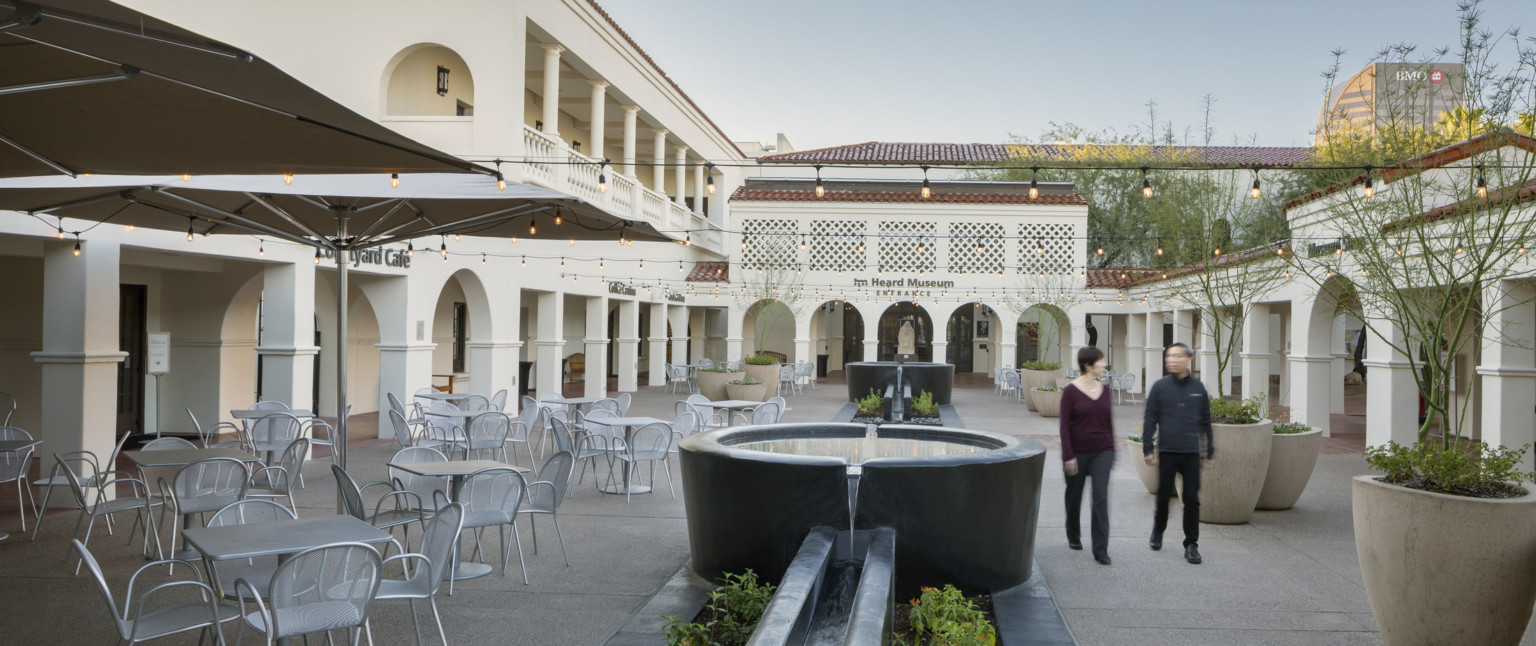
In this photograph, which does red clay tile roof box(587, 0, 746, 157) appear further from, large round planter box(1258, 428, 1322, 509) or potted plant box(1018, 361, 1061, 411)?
large round planter box(1258, 428, 1322, 509)

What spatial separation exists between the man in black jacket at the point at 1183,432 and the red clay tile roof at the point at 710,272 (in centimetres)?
2124

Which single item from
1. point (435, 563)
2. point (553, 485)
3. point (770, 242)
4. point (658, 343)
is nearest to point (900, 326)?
point (770, 242)

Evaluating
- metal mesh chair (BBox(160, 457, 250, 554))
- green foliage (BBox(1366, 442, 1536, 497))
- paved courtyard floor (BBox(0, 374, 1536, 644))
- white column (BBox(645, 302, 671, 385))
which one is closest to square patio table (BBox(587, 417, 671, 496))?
paved courtyard floor (BBox(0, 374, 1536, 644))

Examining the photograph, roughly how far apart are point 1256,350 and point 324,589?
1709 cm

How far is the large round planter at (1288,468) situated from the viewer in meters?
8.40

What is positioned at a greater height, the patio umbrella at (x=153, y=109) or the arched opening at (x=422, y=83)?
the arched opening at (x=422, y=83)

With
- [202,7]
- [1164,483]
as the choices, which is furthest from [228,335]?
[1164,483]

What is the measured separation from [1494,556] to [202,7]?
1366 cm

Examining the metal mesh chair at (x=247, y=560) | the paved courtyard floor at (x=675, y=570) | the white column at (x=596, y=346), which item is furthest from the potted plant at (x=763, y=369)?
the metal mesh chair at (x=247, y=560)

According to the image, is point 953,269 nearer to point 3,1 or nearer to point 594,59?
point 594,59

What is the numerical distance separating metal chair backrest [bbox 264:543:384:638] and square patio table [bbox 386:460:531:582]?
6.10 feet

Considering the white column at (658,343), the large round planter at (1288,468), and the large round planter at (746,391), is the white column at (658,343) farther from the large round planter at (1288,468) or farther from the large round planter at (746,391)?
the large round planter at (1288,468)

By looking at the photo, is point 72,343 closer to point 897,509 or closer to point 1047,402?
point 897,509

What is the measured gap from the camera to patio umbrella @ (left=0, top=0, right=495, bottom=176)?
2.79 m
